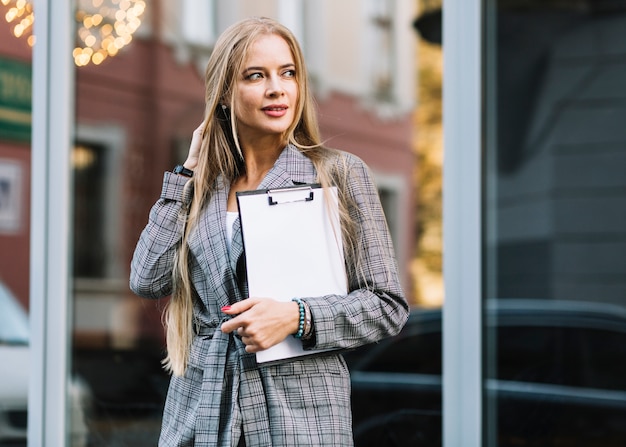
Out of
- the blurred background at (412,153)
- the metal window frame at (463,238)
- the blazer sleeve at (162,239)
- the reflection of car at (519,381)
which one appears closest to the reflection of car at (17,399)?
the blurred background at (412,153)

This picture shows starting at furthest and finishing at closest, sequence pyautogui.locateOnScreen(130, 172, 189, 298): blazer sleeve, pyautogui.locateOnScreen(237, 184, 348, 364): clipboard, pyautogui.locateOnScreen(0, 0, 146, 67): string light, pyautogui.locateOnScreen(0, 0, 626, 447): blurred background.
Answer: pyautogui.locateOnScreen(0, 0, 626, 447): blurred background → pyautogui.locateOnScreen(0, 0, 146, 67): string light → pyautogui.locateOnScreen(130, 172, 189, 298): blazer sleeve → pyautogui.locateOnScreen(237, 184, 348, 364): clipboard

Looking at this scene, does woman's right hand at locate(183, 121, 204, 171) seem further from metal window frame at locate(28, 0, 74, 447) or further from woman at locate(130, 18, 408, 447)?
metal window frame at locate(28, 0, 74, 447)

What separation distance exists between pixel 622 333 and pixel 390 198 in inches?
110

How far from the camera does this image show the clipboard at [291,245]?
195 cm

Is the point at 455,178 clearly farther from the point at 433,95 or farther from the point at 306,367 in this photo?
the point at 433,95

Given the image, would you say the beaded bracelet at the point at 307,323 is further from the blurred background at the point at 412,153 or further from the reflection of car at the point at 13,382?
the blurred background at the point at 412,153

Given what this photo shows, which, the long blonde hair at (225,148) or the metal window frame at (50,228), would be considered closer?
the long blonde hair at (225,148)

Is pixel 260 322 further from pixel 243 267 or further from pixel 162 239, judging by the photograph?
pixel 162 239

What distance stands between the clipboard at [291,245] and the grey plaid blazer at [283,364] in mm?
46

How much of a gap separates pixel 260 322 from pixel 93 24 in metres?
3.40

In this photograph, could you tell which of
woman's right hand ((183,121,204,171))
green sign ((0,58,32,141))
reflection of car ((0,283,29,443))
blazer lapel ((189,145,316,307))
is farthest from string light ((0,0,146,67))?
blazer lapel ((189,145,316,307))

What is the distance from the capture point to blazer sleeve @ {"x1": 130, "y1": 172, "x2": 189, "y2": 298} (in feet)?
7.00

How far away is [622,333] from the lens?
580 cm

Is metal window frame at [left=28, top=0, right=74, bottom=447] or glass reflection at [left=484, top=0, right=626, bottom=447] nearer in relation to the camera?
metal window frame at [left=28, top=0, right=74, bottom=447]
